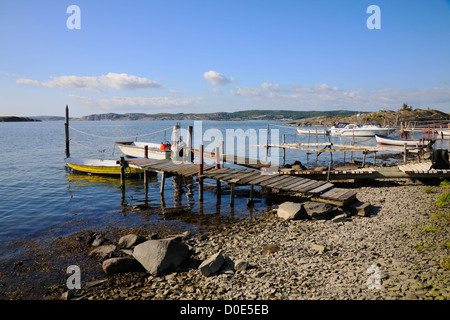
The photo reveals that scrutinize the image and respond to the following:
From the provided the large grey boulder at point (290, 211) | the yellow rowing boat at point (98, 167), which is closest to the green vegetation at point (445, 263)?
the large grey boulder at point (290, 211)

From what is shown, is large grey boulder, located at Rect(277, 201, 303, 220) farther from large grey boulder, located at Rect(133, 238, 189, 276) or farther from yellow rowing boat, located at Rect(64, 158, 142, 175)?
yellow rowing boat, located at Rect(64, 158, 142, 175)

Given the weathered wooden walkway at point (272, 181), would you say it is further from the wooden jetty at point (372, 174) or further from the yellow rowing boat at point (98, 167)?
the yellow rowing boat at point (98, 167)

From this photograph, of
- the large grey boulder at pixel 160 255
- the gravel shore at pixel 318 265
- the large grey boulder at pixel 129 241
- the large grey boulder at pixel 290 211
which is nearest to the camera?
the gravel shore at pixel 318 265

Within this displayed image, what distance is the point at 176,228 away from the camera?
12953 mm

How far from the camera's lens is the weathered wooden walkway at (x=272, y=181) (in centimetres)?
1336

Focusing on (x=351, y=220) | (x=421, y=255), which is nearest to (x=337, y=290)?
(x=421, y=255)

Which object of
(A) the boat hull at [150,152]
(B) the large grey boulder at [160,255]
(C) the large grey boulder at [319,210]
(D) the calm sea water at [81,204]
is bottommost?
(D) the calm sea water at [81,204]

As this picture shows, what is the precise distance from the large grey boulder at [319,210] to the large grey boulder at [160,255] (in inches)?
238

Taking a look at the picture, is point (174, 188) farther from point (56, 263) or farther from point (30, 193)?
point (56, 263)

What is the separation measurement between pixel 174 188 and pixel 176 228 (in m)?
8.60

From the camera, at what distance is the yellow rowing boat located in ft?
77.9

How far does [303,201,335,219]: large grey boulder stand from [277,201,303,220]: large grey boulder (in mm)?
370

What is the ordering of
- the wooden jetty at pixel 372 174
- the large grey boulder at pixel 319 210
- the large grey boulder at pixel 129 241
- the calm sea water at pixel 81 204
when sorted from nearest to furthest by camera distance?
the large grey boulder at pixel 129 241, the large grey boulder at pixel 319 210, the calm sea water at pixel 81 204, the wooden jetty at pixel 372 174

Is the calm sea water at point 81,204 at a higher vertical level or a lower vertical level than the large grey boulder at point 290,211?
lower
